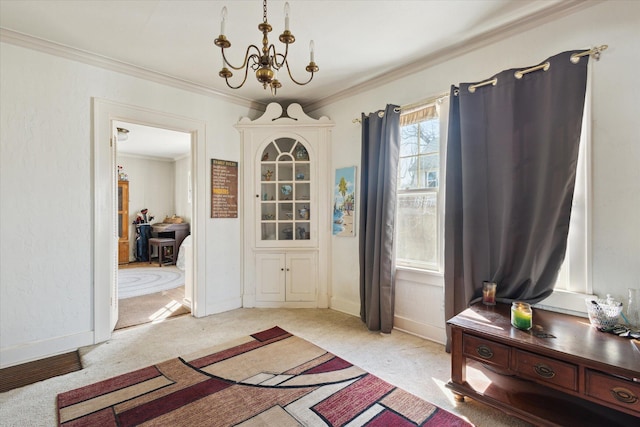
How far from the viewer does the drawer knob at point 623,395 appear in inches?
52.9

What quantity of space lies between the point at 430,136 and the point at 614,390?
6.88ft

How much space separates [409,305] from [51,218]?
3.21 m

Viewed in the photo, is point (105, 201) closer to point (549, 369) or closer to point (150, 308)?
point (150, 308)

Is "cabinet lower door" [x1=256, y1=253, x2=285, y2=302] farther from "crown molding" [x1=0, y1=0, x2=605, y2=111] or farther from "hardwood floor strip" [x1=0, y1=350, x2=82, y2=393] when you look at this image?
"crown molding" [x1=0, y1=0, x2=605, y2=111]

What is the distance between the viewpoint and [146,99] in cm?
302

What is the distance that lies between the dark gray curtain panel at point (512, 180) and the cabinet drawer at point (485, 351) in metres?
0.56

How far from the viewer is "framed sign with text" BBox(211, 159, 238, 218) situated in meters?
3.49

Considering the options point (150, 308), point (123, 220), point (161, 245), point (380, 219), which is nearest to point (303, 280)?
point (380, 219)

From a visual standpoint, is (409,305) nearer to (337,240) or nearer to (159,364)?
(337,240)

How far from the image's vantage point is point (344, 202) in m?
3.46

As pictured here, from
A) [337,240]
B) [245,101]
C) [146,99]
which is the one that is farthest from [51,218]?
[337,240]

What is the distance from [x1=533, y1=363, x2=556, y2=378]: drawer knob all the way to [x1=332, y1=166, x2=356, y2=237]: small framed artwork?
6.76ft

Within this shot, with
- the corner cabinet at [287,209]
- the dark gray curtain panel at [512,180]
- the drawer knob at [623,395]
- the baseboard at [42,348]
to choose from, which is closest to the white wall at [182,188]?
the corner cabinet at [287,209]

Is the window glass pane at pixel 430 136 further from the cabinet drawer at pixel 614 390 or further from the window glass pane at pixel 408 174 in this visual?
the cabinet drawer at pixel 614 390
